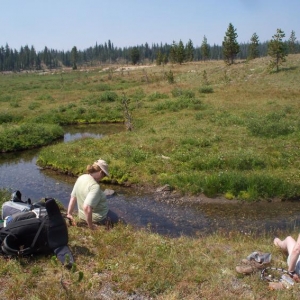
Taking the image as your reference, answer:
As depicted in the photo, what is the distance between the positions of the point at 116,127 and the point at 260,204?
63.2 feet

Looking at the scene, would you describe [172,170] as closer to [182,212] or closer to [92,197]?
[182,212]

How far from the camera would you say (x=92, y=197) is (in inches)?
329

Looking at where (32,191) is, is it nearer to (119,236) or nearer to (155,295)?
(119,236)

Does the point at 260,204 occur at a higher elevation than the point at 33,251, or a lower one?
lower

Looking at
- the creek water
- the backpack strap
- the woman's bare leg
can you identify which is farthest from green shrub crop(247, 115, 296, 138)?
the backpack strap

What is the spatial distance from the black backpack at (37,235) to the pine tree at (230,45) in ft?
245

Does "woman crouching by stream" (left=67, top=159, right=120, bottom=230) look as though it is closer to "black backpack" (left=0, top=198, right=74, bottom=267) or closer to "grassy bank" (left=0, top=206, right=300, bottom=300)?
"grassy bank" (left=0, top=206, right=300, bottom=300)

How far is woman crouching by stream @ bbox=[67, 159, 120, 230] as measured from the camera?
8383 mm

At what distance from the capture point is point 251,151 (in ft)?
57.9

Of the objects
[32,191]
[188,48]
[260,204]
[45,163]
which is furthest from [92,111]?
[188,48]

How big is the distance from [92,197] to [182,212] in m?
6.09

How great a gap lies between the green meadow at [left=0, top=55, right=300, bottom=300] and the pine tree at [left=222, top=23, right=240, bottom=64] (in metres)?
34.9

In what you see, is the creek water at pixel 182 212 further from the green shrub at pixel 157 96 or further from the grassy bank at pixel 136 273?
the green shrub at pixel 157 96

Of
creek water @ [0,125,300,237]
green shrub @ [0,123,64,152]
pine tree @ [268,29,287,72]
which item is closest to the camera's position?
creek water @ [0,125,300,237]
